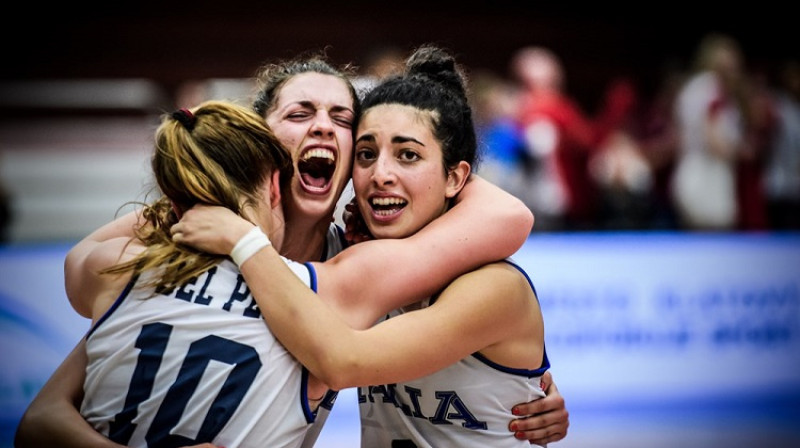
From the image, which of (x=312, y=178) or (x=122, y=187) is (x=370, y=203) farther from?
(x=122, y=187)

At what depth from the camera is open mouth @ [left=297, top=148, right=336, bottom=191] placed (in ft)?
9.11

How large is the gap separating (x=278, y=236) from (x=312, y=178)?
39 centimetres

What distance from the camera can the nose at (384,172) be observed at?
250cm


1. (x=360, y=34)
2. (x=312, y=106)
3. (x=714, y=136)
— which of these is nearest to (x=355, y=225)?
(x=312, y=106)

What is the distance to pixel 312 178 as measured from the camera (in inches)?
114

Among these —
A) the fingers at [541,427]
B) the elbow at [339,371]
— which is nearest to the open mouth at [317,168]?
the elbow at [339,371]

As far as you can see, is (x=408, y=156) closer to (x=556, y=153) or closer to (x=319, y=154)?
(x=319, y=154)

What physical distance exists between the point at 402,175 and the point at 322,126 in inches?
15.7

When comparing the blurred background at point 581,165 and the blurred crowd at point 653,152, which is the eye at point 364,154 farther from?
the blurred crowd at point 653,152

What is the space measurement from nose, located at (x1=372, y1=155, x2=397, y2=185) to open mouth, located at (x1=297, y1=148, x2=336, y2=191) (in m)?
0.29

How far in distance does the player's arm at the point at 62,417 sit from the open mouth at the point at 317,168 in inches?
36.0

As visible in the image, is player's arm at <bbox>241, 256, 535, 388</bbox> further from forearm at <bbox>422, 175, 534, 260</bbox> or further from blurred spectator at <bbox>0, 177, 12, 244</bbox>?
blurred spectator at <bbox>0, 177, 12, 244</bbox>

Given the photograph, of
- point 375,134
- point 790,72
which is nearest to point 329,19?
point 790,72

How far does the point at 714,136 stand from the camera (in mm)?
6766
